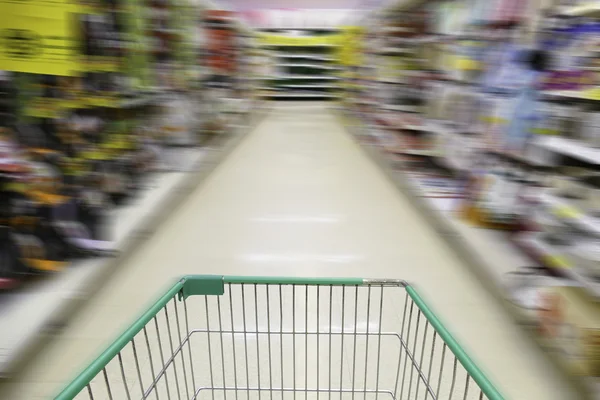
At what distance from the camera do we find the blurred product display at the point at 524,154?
155cm

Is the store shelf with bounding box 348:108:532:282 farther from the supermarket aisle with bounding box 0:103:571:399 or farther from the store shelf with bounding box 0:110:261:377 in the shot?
the store shelf with bounding box 0:110:261:377

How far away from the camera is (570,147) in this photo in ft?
5.43

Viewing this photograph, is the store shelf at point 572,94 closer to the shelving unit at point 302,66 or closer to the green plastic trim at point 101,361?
the green plastic trim at point 101,361

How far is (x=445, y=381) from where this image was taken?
151 cm

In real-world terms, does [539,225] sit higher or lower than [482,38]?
lower

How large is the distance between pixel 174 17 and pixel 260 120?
17.2 ft

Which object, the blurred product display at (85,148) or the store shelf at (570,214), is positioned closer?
the store shelf at (570,214)

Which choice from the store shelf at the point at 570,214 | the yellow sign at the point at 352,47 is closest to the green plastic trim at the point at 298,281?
the store shelf at the point at 570,214

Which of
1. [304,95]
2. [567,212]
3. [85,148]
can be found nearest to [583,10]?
[567,212]

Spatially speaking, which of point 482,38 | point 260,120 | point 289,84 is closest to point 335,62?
point 289,84

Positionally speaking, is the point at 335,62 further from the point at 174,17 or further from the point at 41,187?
the point at 41,187

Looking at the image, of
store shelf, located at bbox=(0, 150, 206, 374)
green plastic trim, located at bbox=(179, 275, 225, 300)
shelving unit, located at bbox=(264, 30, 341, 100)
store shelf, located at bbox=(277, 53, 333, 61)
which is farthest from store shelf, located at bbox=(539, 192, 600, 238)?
store shelf, located at bbox=(277, 53, 333, 61)

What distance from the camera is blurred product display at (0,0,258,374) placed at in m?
1.60

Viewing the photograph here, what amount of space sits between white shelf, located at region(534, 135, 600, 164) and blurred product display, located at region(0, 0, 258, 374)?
1874 millimetres
